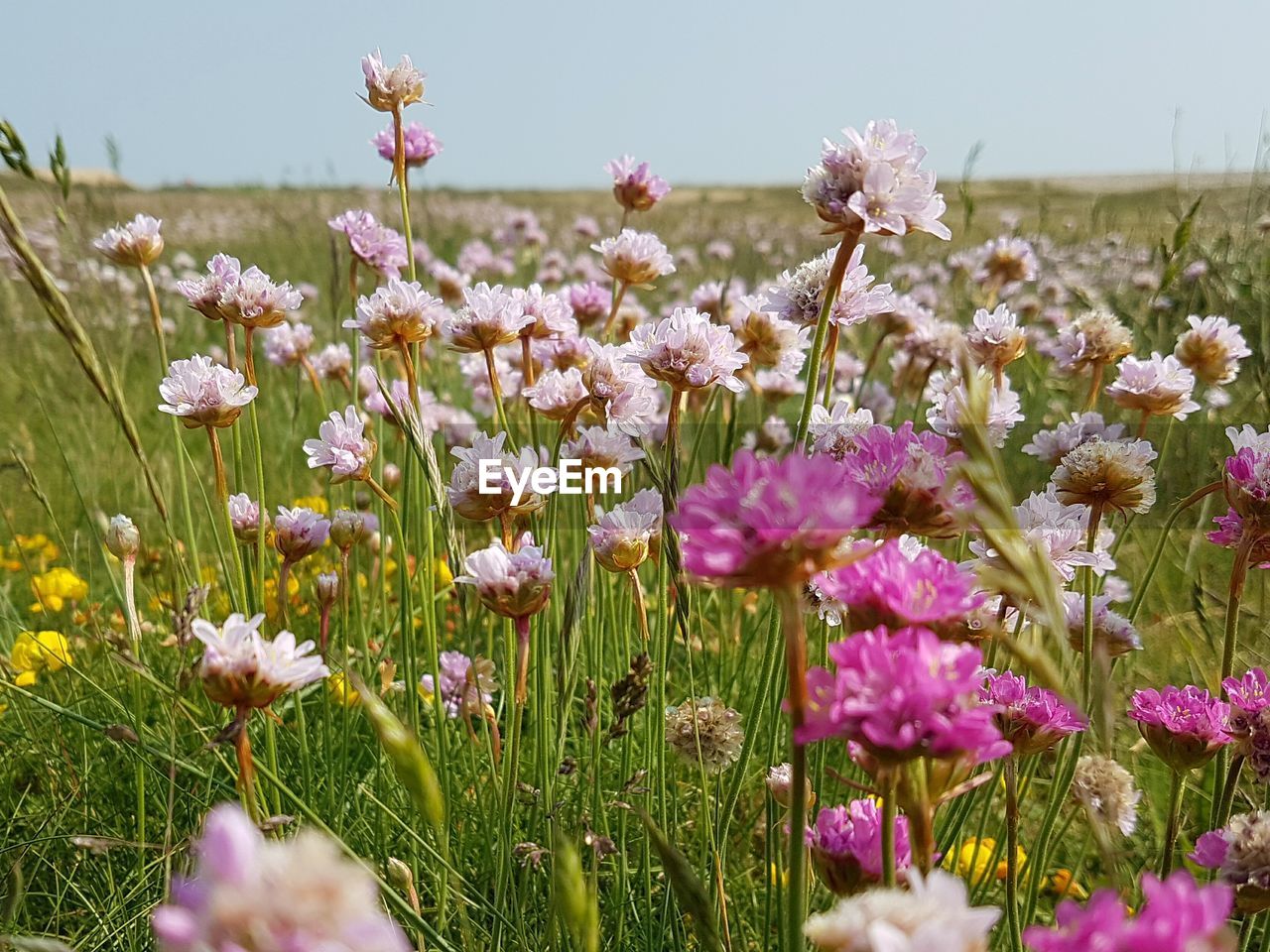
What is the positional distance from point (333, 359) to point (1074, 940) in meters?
1.99

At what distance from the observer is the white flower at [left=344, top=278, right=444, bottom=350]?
1332 millimetres

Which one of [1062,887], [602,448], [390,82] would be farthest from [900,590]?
[1062,887]

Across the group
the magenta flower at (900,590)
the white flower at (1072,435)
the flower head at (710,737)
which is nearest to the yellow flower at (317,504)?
the flower head at (710,737)

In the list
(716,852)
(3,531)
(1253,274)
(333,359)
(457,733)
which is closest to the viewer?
(716,852)

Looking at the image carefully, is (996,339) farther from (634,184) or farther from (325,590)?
(325,590)

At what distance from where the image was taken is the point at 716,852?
0.98 metres

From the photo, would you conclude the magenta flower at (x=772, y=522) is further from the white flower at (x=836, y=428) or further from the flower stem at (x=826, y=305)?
the white flower at (x=836, y=428)

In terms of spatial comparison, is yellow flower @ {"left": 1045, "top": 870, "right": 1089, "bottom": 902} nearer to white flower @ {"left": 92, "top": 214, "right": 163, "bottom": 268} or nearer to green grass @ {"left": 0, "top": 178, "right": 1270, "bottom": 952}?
green grass @ {"left": 0, "top": 178, "right": 1270, "bottom": 952}

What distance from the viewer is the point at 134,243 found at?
5.05ft

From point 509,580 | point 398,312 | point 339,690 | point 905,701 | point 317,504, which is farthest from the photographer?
point 317,504

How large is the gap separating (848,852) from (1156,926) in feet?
1.19

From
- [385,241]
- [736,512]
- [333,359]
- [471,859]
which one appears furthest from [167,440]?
[736,512]

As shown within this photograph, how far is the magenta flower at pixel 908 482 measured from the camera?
0.75 meters

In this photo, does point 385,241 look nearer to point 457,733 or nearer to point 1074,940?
A: point 457,733
